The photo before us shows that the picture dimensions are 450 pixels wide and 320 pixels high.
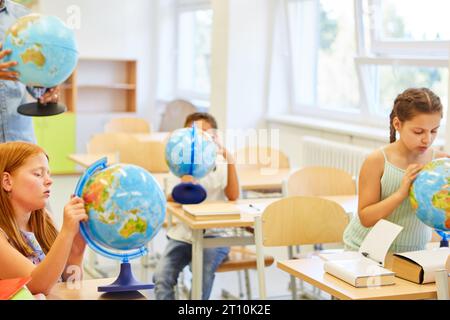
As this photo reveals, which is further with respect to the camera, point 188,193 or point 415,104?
point 188,193

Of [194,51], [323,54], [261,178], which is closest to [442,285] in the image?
[261,178]

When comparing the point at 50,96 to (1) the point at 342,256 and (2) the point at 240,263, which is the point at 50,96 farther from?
(2) the point at 240,263

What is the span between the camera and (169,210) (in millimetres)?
3590

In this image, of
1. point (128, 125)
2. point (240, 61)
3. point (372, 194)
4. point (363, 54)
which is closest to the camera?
point (372, 194)

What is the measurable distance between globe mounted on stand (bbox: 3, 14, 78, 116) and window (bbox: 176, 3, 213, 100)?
6.30m

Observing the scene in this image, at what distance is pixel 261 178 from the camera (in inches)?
179

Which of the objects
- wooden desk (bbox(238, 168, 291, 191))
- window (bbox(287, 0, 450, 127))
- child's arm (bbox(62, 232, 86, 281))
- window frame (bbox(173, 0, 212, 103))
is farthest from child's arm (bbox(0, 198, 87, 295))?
window frame (bbox(173, 0, 212, 103))

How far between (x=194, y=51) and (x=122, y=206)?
7.58 meters

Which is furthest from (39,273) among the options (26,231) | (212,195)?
(212,195)

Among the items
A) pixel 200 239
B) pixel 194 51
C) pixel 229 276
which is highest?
pixel 194 51

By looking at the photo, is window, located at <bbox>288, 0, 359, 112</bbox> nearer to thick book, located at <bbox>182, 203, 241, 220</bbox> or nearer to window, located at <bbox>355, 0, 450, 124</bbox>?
window, located at <bbox>355, 0, 450, 124</bbox>

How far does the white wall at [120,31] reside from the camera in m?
8.96

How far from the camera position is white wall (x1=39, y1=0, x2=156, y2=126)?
8.96m

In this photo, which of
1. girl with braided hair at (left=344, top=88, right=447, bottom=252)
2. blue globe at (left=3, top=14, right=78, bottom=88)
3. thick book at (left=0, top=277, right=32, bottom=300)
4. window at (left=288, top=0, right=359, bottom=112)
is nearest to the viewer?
thick book at (left=0, top=277, right=32, bottom=300)
